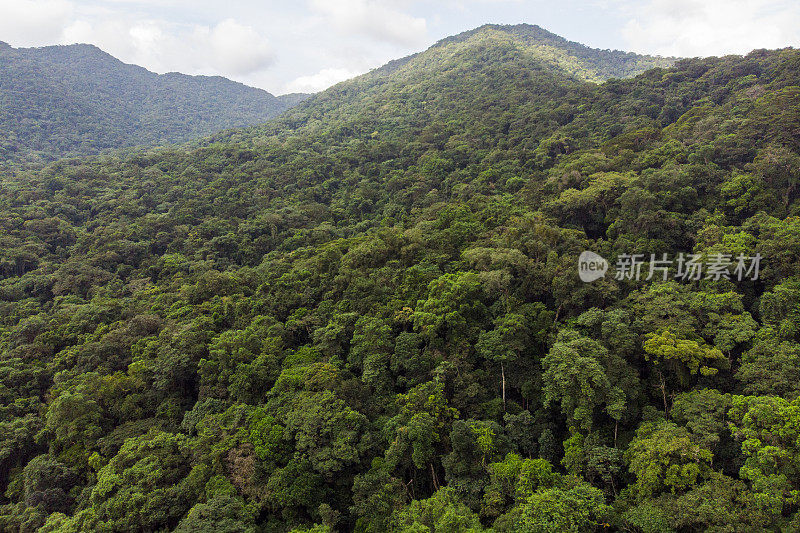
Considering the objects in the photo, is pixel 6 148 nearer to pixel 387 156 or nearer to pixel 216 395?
pixel 387 156

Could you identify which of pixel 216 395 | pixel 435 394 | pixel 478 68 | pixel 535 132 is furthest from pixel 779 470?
pixel 478 68

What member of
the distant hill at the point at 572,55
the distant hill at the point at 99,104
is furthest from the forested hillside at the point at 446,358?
the distant hill at the point at 99,104

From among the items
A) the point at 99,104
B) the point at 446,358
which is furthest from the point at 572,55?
the point at 99,104

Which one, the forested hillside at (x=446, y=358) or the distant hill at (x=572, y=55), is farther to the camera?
the distant hill at (x=572, y=55)

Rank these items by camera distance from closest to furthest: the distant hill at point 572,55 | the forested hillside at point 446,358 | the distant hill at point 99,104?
the forested hillside at point 446,358 → the distant hill at point 99,104 → the distant hill at point 572,55

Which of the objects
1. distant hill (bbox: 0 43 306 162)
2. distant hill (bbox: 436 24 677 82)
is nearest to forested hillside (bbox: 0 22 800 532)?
distant hill (bbox: 436 24 677 82)

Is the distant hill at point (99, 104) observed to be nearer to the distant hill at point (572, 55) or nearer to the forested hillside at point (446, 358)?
the forested hillside at point (446, 358)

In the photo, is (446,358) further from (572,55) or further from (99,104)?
(99,104)
